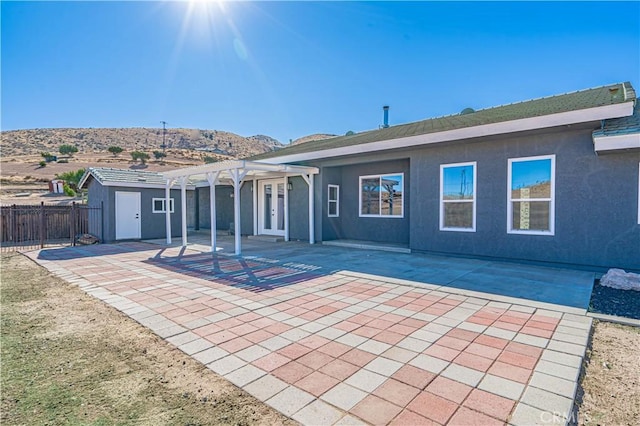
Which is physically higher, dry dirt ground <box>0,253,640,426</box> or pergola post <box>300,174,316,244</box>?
pergola post <box>300,174,316,244</box>

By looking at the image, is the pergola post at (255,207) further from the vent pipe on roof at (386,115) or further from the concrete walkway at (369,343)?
the concrete walkway at (369,343)

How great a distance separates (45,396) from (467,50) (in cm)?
1530

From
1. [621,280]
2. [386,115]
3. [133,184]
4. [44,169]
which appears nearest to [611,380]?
[621,280]

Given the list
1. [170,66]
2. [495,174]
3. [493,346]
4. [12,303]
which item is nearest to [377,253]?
[495,174]

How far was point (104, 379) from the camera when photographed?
2865 mm

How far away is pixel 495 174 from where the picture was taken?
8.05m

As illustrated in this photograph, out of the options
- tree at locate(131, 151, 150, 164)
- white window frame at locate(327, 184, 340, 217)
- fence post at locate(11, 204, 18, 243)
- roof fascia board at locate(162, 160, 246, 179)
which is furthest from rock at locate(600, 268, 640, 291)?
tree at locate(131, 151, 150, 164)

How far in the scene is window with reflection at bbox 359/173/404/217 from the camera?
11055 mm

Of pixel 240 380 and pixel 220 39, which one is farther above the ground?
pixel 220 39

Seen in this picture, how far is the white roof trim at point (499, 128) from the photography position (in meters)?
6.21

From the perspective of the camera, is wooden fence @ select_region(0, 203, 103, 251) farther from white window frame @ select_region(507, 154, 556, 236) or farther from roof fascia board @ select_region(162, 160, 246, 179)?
white window frame @ select_region(507, 154, 556, 236)

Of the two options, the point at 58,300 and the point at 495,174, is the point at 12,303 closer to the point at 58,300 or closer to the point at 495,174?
the point at 58,300

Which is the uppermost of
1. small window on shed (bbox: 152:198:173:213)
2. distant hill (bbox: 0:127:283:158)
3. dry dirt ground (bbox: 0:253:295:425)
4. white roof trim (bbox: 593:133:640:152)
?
distant hill (bbox: 0:127:283:158)

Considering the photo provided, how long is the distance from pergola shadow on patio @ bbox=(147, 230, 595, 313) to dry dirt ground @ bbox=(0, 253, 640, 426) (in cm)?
136
